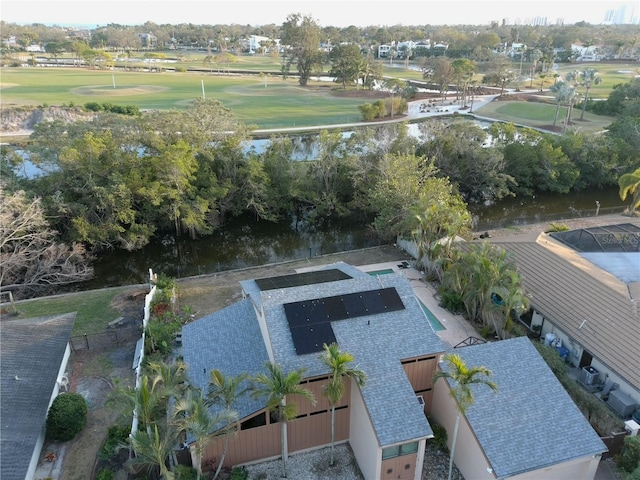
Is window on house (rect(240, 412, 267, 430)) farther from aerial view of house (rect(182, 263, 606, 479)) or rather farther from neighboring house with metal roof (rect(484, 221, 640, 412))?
neighboring house with metal roof (rect(484, 221, 640, 412))

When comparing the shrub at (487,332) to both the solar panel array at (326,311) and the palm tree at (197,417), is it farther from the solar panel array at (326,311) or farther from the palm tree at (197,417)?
the palm tree at (197,417)

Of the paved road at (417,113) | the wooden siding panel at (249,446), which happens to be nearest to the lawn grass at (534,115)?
the paved road at (417,113)

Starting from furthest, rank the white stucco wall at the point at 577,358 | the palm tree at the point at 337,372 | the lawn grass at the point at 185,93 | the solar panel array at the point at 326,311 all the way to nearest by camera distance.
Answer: the lawn grass at the point at 185,93
the white stucco wall at the point at 577,358
the solar panel array at the point at 326,311
the palm tree at the point at 337,372

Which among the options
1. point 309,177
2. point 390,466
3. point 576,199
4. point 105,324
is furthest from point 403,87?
point 390,466

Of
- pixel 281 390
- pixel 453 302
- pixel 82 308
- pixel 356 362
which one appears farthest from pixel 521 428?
pixel 82 308

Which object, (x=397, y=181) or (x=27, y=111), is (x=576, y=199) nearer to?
(x=397, y=181)

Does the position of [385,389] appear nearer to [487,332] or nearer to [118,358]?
[487,332]

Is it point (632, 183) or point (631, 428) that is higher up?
point (632, 183)
